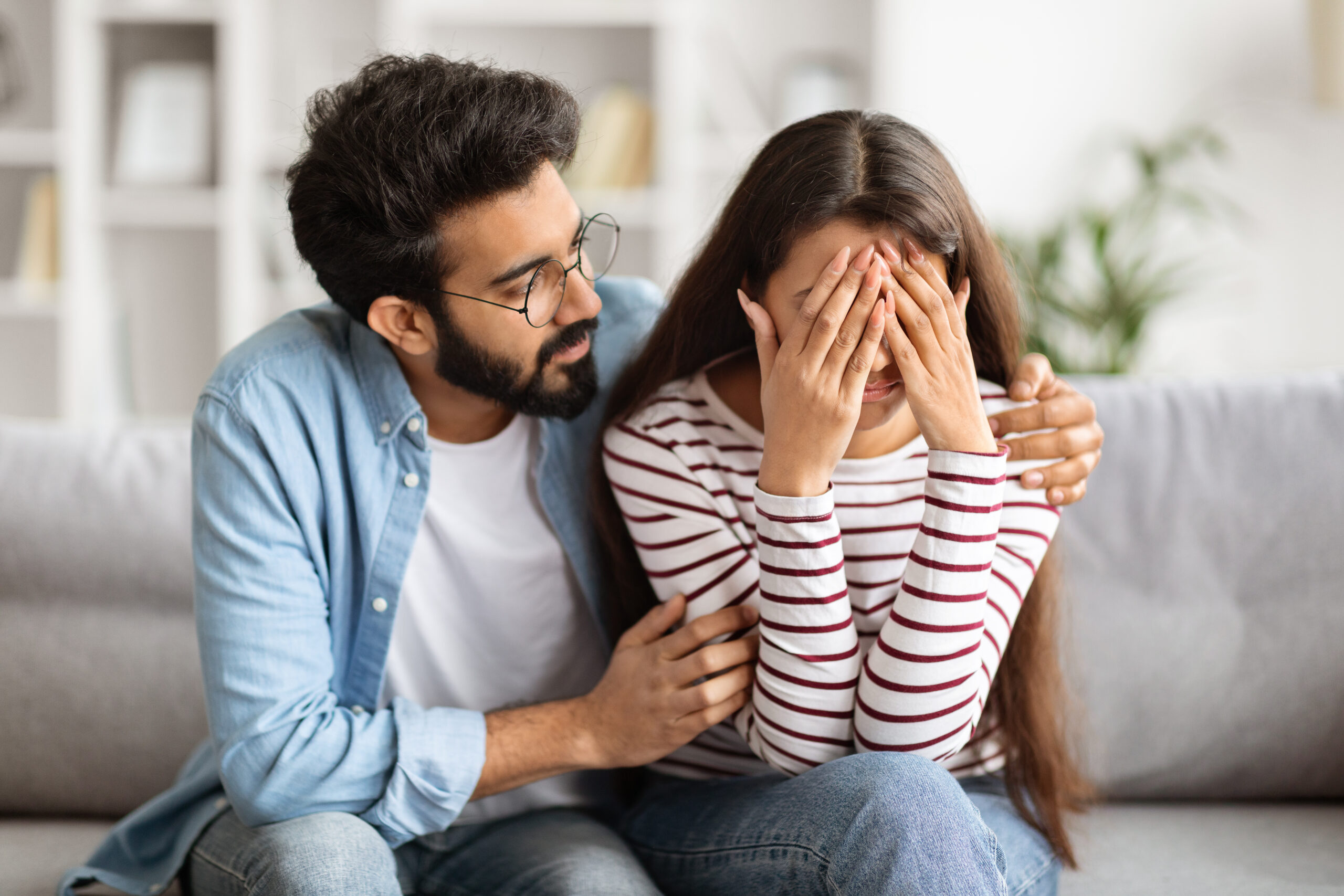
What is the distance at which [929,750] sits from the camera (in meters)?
1.06

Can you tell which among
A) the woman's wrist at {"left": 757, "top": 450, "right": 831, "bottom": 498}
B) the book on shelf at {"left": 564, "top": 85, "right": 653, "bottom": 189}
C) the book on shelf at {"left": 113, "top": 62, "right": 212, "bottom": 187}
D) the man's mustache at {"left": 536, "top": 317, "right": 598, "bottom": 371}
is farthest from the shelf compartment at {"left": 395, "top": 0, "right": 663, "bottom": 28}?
the woman's wrist at {"left": 757, "top": 450, "right": 831, "bottom": 498}

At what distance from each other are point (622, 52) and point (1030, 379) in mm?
2074

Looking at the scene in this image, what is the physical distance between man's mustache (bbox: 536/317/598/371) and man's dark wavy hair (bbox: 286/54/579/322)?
140mm

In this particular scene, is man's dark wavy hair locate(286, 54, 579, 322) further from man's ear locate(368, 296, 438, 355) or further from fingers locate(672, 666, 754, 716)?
fingers locate(672, 666, 754, 716)

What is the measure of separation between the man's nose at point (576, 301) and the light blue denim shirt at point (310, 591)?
6.2 inches

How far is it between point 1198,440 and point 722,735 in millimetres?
787

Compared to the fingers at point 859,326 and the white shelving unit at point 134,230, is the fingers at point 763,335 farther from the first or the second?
the white shelving unit at point 134,230

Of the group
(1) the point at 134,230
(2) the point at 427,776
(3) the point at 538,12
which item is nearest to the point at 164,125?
(1) the point at 134,230

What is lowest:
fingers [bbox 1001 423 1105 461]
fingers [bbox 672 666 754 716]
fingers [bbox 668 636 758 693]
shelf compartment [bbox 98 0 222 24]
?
fingers [bbox 672 666 754 716]

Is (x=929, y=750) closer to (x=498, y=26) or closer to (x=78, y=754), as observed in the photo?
(x=78, y=754)

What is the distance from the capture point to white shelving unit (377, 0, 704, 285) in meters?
2.76

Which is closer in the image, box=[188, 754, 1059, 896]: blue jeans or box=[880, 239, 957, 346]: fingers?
box=[188, 754, 1059, 896]: blue jeans

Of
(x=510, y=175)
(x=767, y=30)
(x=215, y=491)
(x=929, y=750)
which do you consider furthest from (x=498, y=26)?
(x=929, y=750)

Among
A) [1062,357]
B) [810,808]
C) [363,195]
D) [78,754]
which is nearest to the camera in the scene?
[810,808]
